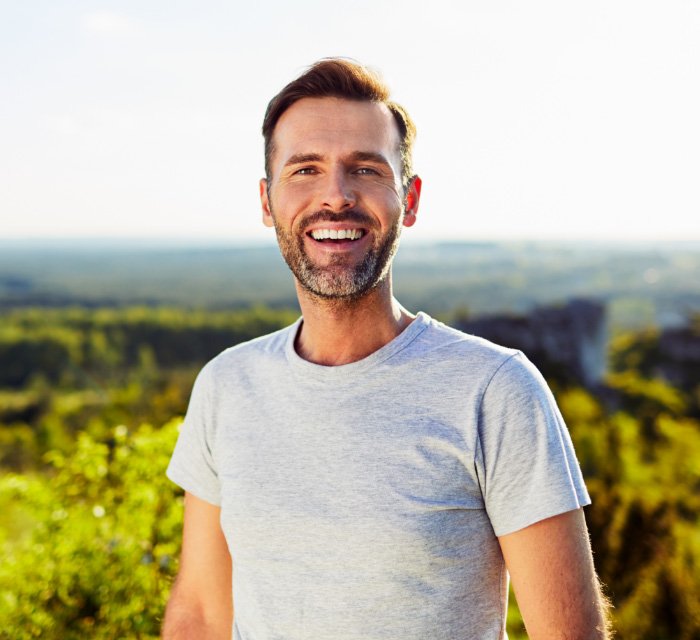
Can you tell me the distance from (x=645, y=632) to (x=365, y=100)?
11345 mm

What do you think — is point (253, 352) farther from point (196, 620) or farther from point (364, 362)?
point (196, 620)

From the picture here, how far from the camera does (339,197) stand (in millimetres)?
1911

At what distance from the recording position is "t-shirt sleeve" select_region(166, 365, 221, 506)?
2098 millimetres

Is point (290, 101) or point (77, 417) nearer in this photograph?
point (290, 101)

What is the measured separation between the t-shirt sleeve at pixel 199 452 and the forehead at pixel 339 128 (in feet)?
2.39

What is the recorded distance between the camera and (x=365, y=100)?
6.58 ft

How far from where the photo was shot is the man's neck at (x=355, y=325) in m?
1.97

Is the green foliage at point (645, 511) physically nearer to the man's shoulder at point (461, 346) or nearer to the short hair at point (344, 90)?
the man's shoulder at point (461, 346)

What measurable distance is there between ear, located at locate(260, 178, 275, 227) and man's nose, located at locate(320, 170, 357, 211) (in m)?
0.31

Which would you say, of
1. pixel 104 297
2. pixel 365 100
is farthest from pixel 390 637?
pixel 104 297

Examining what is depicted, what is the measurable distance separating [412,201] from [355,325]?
444 mm

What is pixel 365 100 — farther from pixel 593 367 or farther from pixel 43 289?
pixel 43 289

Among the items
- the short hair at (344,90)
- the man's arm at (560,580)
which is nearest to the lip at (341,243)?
the short hair at (344,90)

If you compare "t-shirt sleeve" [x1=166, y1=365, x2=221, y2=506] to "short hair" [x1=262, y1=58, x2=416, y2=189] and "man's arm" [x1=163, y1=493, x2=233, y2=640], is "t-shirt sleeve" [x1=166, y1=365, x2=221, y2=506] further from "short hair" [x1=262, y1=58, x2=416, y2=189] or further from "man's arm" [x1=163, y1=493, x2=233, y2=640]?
"short hair" [x1=262, y1=58, x2=416, y2=189]
